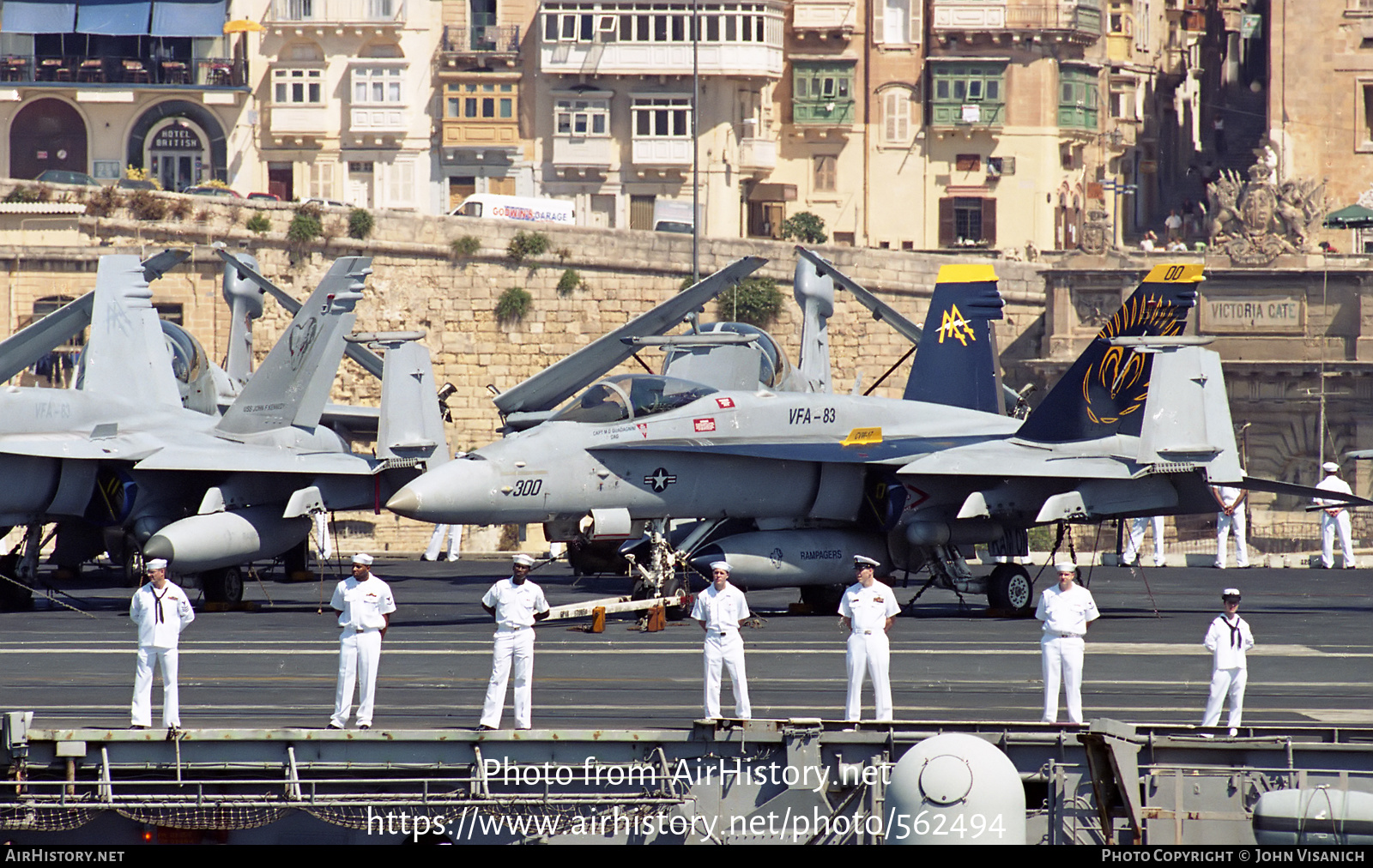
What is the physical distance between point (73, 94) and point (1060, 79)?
129 feet

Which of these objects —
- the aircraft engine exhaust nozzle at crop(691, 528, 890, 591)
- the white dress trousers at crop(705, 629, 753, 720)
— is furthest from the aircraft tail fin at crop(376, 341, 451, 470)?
the white dress trousers at crop(705, 629, 753, 720)

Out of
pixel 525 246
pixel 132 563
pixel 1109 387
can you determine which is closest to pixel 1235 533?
pixel 1109 387

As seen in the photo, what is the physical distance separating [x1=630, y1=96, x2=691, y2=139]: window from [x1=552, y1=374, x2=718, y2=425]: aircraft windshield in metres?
47.2

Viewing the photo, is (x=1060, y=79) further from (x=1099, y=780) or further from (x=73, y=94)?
(x=1099, y=780)

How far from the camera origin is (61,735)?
54.6 ft

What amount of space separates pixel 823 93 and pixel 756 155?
386 cm

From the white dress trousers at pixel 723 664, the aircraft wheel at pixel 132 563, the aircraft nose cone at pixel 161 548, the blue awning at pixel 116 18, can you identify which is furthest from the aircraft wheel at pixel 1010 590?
the blue awning at pixel 116 18

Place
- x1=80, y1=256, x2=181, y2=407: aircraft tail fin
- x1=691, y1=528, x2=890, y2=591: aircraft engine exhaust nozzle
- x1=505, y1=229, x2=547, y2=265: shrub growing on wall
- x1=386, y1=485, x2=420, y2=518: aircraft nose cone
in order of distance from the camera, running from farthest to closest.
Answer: x1=505, y1=229, x2=547, y2=265: shrub growing on wall < x1=80, y1=256, x2=181, y2=407: aircraft tail fin < x1=691, y1=528, x2=890, y2=591: aircraft engine exhaust nozzle < x1=386, y1=485, x2=420, y2=518: aircraft nose cone

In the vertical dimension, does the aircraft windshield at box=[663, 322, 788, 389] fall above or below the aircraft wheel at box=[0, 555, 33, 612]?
above

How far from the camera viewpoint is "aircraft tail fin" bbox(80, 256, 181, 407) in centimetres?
3275

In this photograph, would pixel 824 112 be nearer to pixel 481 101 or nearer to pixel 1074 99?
pixel 1074 99

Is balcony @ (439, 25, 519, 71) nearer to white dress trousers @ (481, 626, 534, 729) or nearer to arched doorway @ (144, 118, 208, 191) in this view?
arched doorway @ (144, 118, 208, 191)

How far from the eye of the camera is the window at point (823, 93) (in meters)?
76.8

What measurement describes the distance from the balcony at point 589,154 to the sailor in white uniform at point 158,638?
56.6 metres
